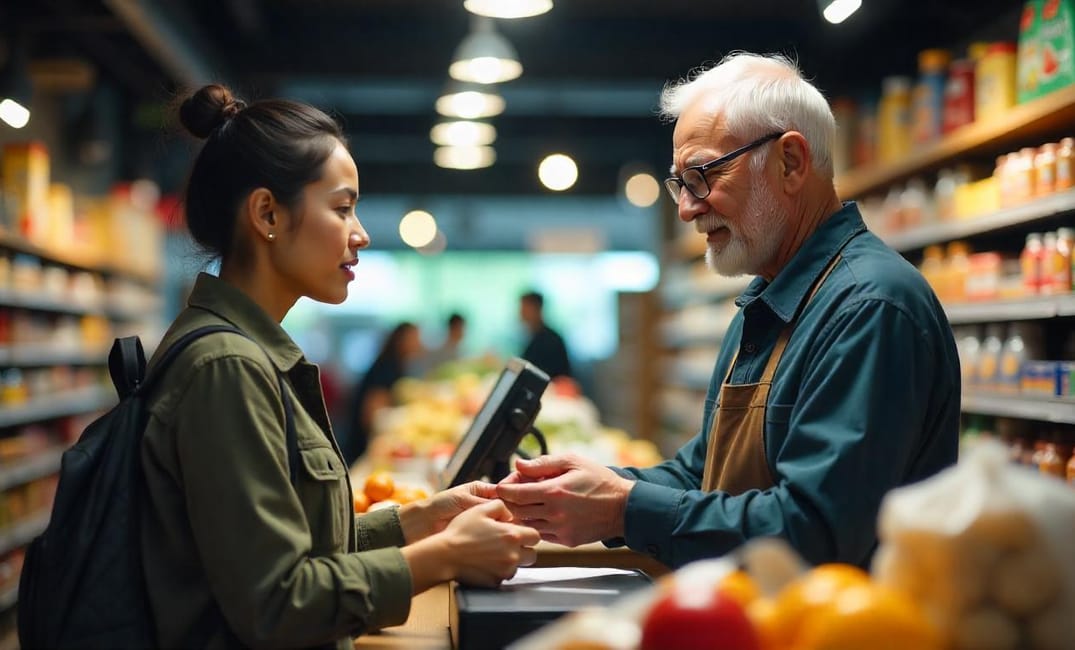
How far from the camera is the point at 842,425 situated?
202cm

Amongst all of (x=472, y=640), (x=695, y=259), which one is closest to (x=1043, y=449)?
(x=472, y=640)

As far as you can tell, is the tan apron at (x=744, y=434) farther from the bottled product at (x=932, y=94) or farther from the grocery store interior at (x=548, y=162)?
the bottled product at (x=932, y=94)

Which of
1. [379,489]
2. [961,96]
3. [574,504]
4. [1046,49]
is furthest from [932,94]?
[574,504]

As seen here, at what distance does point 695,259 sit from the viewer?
11.9 m

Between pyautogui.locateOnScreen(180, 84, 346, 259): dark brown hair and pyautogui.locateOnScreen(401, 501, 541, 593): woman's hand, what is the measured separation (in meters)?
0.65

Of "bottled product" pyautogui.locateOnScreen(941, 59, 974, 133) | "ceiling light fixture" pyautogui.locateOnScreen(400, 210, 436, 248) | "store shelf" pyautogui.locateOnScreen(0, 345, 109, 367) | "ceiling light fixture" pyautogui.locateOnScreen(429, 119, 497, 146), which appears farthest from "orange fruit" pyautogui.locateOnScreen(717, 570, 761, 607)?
"ceiling light fixture" pyautogui.locateOnScreen(400, 210, 436, 248)

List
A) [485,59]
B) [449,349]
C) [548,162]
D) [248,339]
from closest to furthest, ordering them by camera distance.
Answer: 1. [248,339]
2. [485,59]
3. [548,162]
4. [449,349]

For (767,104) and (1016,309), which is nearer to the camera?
(767,104)

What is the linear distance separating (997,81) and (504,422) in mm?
3065

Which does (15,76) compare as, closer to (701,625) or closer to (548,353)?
(548,353)

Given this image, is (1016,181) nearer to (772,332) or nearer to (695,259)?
(772,332)

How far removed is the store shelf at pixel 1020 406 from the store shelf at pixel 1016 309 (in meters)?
0.32

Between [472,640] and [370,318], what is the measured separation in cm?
2308

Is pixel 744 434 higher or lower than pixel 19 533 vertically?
higher
